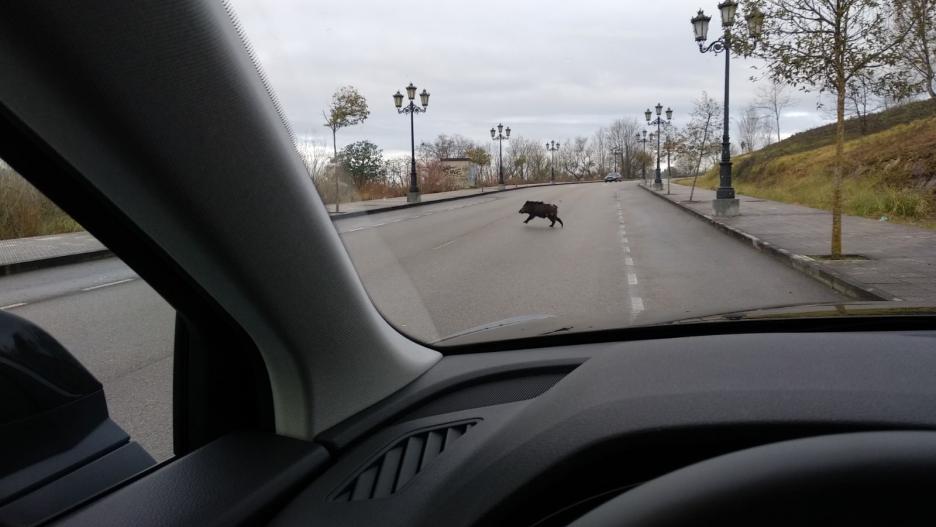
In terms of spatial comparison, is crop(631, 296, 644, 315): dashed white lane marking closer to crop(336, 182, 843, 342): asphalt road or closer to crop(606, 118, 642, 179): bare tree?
crop(336, 182, 843, 342): asphalt road

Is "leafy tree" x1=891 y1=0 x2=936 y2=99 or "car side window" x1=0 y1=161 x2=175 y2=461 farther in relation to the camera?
"leafy tree" x1=891 y1=0 x2=936 y2=99

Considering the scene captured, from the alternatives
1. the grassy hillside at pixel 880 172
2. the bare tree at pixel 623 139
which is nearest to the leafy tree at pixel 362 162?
the grassy hillside at pixel 880 172

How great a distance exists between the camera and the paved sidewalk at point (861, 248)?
18.9 ft

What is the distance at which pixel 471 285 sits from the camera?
27.0 ft

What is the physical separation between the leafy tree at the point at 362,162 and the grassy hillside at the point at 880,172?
1241cm

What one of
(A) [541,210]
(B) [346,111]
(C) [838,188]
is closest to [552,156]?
(A) [541,210]

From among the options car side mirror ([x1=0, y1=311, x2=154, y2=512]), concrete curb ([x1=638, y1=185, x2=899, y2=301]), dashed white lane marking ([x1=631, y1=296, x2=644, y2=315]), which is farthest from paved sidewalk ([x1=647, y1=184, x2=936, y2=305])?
car side mirror ([x1=0, y1=311, x2=154, y2=512])

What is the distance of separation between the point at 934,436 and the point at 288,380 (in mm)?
1494

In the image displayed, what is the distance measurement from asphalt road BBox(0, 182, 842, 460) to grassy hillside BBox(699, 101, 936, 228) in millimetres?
4105

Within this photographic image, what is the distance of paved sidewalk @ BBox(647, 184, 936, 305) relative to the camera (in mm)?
5754

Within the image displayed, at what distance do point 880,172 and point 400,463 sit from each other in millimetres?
22961

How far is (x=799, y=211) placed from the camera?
21984 millimetres

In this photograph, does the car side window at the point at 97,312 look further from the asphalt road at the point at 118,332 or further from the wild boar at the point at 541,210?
the wild boar at the point at 541,210

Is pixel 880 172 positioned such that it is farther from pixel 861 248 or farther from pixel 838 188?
pixel 861 248
